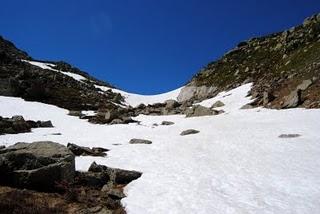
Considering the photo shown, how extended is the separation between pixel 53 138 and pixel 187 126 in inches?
476

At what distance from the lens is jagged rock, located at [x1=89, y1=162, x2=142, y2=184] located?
17.8 m

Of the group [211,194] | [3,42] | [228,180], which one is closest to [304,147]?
[228,180]

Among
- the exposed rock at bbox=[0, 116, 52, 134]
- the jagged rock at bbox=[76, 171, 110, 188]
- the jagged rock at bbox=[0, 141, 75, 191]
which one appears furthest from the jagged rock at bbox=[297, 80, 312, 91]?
the jagged rock at bbox=[0, 141, 75, 191]

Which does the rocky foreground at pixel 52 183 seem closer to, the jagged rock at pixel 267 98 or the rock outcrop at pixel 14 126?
the rock outcrop at pixel 14 126

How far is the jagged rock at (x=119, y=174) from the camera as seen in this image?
17781 mm

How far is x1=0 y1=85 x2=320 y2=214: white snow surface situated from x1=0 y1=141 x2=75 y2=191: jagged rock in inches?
109

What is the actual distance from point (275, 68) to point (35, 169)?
47.3 m

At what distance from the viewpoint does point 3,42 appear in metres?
127

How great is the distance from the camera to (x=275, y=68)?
188 feet

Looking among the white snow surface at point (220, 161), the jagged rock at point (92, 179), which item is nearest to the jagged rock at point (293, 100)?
the white snow surface at point (220, 161)

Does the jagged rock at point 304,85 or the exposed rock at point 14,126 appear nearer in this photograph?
the exposed rock at point 14,126

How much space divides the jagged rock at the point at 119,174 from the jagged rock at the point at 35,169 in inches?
65.6

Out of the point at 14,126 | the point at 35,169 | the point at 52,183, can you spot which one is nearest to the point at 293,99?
the point at 14,126

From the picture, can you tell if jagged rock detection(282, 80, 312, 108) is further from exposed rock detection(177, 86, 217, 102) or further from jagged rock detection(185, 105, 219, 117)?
exposed rock detection(177, 86, 217, 102)
